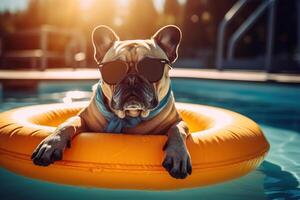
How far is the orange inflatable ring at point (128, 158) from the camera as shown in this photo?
284 centimetres

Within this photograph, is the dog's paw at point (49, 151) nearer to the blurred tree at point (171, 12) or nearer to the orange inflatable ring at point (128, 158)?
the orange inflatable ring at point (128, 158)

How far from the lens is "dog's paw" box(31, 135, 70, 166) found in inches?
106

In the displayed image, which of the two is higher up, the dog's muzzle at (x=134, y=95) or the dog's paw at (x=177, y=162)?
the dog's muzzle at (x=134, y=95)

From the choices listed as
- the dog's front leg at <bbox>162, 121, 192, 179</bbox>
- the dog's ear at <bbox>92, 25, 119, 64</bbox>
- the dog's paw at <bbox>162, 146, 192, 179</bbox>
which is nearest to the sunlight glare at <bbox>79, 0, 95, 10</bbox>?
the dog's ear at <bbox>92, 25, 119, 64</bbox>

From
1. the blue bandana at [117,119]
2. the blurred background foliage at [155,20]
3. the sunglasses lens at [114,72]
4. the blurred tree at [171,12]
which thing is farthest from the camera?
the blurred tree at [171,12]

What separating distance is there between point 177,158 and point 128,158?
0.36 meters

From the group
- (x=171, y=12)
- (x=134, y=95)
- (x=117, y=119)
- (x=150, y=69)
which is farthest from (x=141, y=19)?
(x=134, y=95)

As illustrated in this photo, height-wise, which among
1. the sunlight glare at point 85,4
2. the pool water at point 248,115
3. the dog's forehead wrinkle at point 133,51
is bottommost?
the pool water at point 248,115

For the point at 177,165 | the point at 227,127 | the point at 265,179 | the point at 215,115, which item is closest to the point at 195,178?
the point at 177,165

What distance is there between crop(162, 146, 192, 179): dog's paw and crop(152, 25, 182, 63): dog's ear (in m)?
0.87

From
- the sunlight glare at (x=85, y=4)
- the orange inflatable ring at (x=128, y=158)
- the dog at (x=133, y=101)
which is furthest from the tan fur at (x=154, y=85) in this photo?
the sunlight glare at (x=85, y=4)

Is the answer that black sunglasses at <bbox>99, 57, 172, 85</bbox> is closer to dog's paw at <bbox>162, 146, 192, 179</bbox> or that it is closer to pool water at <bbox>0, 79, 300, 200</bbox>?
dog's paw at <bbox>162, 146, 192, 179</bbox>

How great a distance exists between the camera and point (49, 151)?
2.72m

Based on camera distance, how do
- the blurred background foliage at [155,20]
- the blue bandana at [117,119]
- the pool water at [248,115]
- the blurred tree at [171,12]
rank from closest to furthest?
the pool water at [248,115] < the blue bandana at [117,119] < the blurred background foliage at [155,20] < the blurred tree at [171,12]
